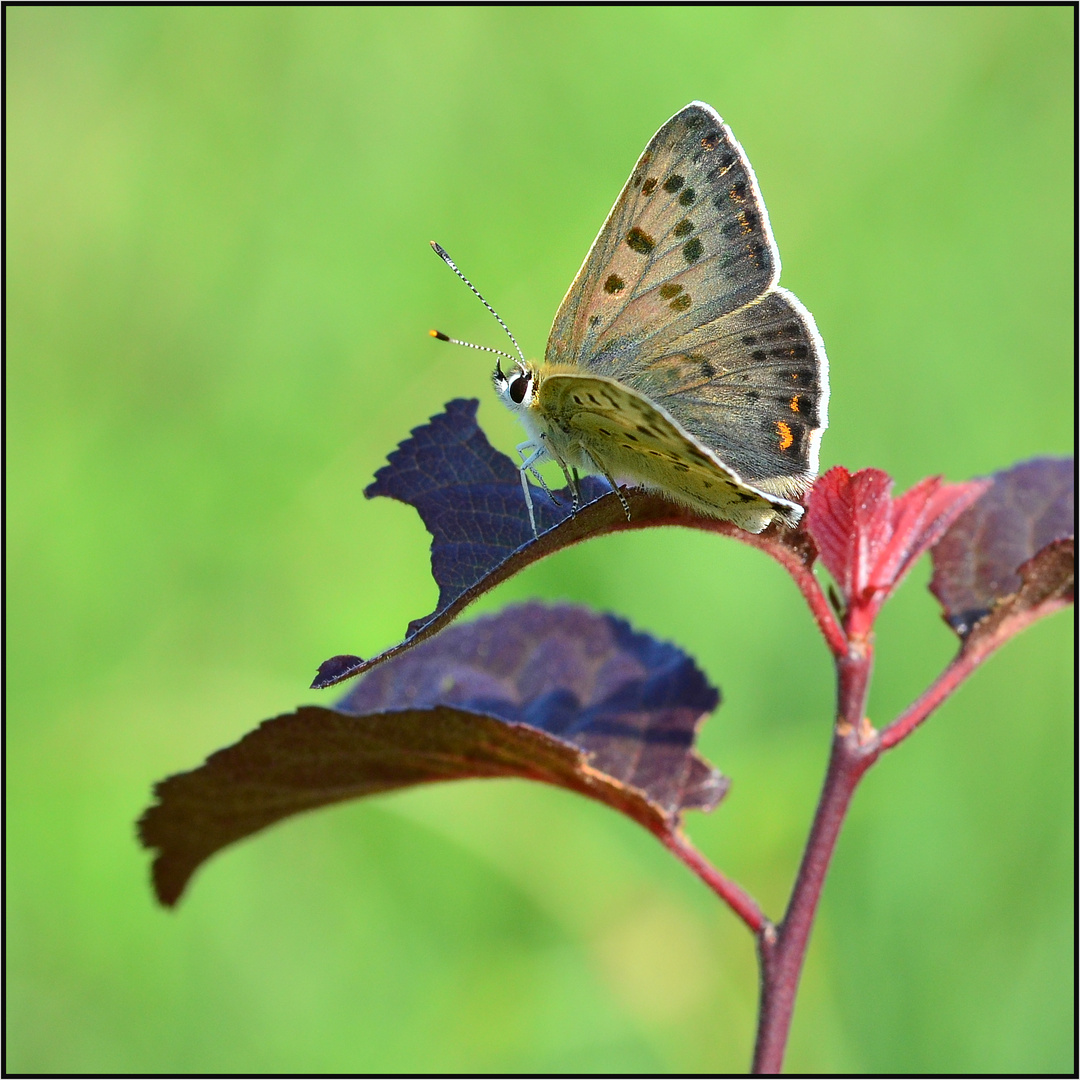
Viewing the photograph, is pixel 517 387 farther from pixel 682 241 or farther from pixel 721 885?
pixel 721 885

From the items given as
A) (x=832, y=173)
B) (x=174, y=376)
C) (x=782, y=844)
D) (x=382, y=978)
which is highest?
(x=832, y=173)

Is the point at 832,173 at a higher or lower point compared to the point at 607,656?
higher

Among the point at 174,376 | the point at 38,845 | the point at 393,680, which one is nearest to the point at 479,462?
the point at 393,680

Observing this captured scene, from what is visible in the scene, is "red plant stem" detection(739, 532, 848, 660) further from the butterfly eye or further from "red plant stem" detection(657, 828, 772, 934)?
the butterfly eye

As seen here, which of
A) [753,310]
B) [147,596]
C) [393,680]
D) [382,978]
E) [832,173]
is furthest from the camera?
[832,173]

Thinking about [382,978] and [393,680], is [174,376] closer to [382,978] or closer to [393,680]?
[382,978]

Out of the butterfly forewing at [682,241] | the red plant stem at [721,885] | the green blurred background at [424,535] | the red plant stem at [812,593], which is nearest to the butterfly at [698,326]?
the butterfly forewing at [682,241]

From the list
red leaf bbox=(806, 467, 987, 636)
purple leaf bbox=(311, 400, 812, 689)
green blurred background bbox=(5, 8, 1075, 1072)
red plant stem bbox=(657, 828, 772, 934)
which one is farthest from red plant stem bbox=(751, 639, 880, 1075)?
green blurred background bbox=(5, 8, 1075, 1072)
